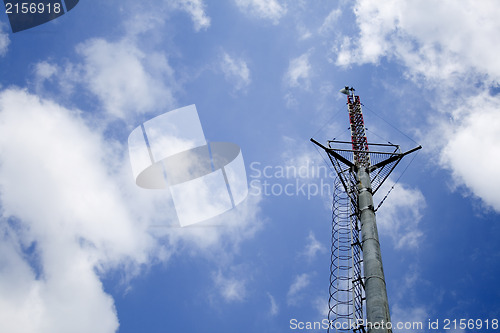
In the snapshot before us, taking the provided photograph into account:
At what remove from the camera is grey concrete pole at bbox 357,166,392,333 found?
21.5 m

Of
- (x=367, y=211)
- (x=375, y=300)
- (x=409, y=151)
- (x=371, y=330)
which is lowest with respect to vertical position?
(x=371, y=330)

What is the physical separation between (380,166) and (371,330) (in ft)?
44.5

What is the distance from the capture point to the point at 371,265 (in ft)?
79.3

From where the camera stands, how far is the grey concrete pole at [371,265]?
21484 mm

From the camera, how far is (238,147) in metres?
41.7

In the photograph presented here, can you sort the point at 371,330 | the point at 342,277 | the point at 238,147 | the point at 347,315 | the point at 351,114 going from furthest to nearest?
the point at 238,147
the point at 351,114
the point at 342,277
the point at 347,315
the point at 371,330

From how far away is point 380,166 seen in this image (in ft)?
103

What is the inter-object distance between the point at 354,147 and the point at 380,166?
2.94m

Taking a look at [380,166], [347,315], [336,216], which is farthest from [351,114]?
[347,315]

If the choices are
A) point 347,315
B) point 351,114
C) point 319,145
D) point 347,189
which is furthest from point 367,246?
point 351,114

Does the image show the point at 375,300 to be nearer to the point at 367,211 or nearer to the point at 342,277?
the point at 342,277

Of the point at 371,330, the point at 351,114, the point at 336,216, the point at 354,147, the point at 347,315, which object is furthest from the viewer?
the point at 351,114

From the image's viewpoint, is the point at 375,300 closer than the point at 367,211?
Yes

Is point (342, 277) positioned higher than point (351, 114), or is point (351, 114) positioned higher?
point (351, 114)
